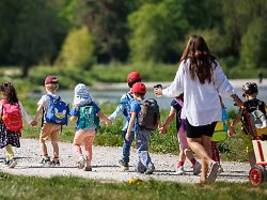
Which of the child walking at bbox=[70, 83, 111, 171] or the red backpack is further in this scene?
the red backpack

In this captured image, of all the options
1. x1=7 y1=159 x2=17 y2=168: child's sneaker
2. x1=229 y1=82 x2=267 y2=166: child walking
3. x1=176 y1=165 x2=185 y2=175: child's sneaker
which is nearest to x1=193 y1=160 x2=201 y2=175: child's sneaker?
x1=176 y1=165 x2=185 y2=175: child's sneaker

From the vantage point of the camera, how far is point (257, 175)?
10070 millimetres

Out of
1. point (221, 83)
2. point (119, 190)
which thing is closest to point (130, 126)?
point (221, 83)

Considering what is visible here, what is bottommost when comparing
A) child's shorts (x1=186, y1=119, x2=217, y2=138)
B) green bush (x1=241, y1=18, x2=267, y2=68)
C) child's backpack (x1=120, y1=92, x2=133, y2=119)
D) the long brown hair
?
child's shorts (x1=186, y1=119, x2=217, y2=138)

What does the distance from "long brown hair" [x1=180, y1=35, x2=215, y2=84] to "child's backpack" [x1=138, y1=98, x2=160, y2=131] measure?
2154mm

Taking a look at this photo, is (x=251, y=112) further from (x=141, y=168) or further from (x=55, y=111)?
(x=55, y=111)

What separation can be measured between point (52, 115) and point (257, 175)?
4232mm

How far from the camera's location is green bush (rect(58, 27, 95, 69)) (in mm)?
84438

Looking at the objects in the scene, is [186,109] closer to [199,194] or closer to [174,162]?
[199,194]

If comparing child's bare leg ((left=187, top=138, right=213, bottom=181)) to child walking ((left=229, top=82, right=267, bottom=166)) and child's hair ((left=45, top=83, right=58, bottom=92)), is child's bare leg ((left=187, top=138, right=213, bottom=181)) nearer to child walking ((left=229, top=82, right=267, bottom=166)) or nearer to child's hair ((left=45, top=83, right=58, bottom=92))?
child walking ((left=229, top=82, right=267, bottom=166))

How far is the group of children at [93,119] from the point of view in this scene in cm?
1174

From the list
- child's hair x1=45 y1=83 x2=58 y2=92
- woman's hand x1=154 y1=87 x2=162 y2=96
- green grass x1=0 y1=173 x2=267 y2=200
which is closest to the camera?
green grass x1=0 y1=173 x2=267 y2=200

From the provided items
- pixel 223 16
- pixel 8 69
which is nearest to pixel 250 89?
pixel 223 16

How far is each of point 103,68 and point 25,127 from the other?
66.1 m
